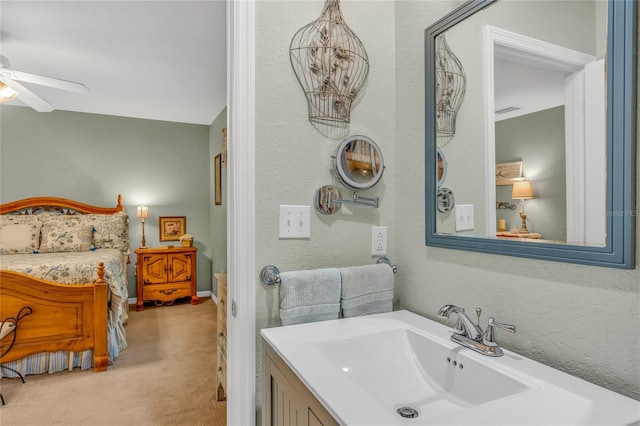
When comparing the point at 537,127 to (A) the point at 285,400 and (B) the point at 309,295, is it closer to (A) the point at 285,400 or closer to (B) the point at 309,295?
(B) the point at 309,295

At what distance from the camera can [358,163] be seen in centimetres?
132

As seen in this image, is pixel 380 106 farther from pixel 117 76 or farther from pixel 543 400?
pixel 117 76

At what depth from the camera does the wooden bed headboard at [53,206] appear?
421 centimetres

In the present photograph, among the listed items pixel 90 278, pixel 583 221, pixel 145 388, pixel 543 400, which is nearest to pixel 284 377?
pixel 543 400

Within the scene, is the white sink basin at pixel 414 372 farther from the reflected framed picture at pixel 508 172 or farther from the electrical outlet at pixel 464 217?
the reflected framed picture at pixel 508 172

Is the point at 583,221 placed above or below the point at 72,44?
below

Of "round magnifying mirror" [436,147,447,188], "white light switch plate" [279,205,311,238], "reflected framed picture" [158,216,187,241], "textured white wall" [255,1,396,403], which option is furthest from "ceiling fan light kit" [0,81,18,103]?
"round magnifying mirror" [436,147,447,188]

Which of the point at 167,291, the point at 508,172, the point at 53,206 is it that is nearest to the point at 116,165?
the point at 53,206

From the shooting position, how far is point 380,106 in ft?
4.60

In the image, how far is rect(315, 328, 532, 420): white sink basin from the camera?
886mm

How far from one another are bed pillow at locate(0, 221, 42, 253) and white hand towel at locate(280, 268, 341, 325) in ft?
13.1

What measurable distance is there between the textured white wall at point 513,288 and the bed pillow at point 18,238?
13.8 ft

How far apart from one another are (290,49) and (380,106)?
0.40 metres

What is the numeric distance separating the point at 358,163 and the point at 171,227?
438 centimetres
